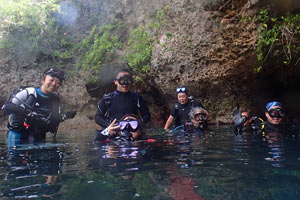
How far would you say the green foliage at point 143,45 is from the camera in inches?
420

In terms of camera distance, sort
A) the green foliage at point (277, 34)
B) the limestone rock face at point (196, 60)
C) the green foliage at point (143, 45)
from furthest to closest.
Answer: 1. the green foliage at point (143, 45)
2. the limestone rock face at point (196, 60)
3. the green foliage at point (277, 34)

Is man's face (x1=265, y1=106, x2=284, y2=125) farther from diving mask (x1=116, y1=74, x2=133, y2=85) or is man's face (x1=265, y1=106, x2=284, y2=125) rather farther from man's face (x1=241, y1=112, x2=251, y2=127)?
diving mask (x1=116, y1=74, x2=133, y2=85)

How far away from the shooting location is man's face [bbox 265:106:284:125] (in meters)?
5.49

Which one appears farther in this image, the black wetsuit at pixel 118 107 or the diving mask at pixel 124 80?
the black wetsuit at pixel 118 107

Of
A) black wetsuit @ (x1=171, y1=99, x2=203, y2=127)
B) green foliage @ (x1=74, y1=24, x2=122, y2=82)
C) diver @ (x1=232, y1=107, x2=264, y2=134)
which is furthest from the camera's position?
green foliage @ (x1=74, y1=24, x2=122, y2=82)

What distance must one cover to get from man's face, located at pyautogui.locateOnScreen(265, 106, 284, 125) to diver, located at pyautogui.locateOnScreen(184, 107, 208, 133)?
4.93ft

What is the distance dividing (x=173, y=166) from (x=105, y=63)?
10390mm

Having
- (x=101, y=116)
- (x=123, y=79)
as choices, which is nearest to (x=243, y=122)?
(x=123, y=79)

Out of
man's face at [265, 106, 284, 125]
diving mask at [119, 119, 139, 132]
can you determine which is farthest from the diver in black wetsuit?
diving mask at [119, 119, 139, 132]

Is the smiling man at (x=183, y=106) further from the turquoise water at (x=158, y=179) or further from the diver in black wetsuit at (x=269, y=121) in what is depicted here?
the turquoise water at (x=158, y=179)

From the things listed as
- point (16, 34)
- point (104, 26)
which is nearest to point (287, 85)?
point (104, 26)

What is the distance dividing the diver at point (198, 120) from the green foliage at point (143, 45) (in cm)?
437

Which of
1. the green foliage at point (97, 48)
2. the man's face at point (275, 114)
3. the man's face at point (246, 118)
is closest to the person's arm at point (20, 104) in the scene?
the man's face at point (246, 118)

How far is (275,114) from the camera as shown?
5.51m
